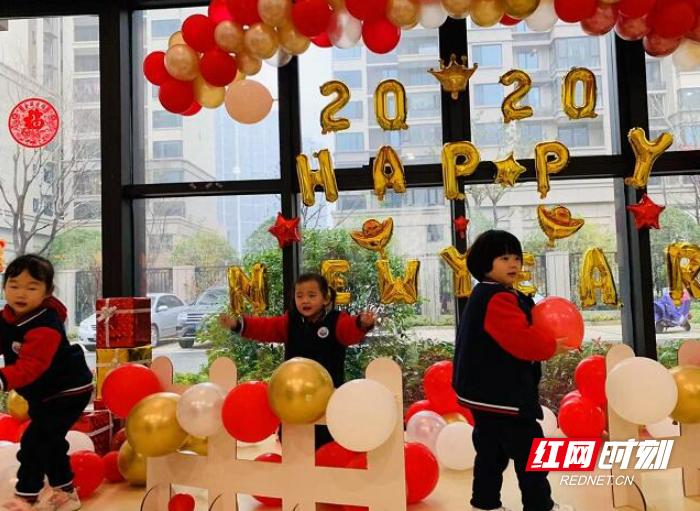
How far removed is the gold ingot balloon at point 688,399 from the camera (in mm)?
2240

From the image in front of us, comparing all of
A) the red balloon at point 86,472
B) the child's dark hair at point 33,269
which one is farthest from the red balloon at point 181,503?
the child's dark hair at point 33,269

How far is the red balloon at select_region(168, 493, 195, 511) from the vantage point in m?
2.28

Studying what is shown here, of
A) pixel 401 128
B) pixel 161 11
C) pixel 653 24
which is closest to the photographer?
pixel 653 24

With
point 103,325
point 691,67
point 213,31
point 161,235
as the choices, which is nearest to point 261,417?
point 103,325

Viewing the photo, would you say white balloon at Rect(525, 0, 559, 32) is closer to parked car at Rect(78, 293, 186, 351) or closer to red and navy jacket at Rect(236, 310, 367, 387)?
red and navy jacket at Rect(236, 310, 367, 387)

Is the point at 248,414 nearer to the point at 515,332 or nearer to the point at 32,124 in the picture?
the point at 515,332

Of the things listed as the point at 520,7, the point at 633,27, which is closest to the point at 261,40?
the point at 520,7

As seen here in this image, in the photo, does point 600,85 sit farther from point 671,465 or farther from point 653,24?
point 671,465

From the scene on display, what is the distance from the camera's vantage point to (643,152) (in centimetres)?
329

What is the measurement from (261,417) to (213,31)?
1841mm

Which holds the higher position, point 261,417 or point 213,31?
point 213,31

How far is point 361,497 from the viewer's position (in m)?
2.06

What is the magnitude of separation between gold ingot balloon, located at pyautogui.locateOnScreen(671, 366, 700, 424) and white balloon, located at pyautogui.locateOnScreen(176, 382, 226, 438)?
65.9 inches

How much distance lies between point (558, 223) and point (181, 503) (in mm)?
2305
